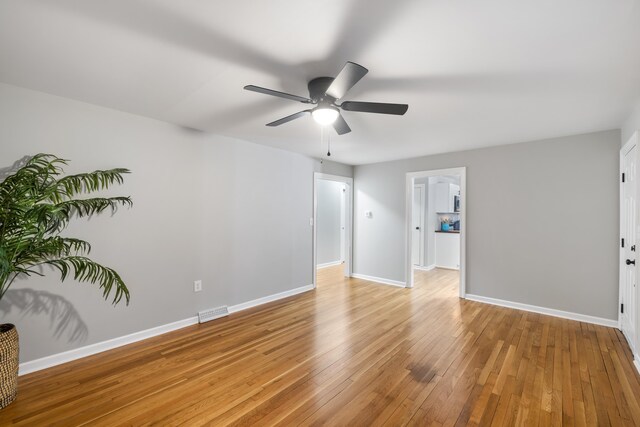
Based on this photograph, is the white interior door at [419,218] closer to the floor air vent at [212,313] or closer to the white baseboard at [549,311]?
the white baseboard at [549,311]

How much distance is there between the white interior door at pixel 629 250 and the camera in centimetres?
275

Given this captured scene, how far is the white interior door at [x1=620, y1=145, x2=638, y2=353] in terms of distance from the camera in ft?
9.01

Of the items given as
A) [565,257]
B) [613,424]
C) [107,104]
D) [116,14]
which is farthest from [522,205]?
[107,104]

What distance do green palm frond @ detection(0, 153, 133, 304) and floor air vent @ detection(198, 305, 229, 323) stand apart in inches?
37.1

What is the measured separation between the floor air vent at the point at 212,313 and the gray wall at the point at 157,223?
9 centimetres

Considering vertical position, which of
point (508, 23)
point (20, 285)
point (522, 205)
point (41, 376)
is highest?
point (508, 23)

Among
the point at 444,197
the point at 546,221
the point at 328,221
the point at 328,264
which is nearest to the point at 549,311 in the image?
the point at 546,221

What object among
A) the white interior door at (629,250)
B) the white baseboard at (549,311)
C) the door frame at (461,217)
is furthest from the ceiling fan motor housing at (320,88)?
the white baseboard at (549,311)

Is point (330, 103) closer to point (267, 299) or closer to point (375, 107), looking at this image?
point (375, 107)

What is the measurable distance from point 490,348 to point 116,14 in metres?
3.97

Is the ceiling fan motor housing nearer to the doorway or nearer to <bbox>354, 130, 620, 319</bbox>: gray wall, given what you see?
the doorway

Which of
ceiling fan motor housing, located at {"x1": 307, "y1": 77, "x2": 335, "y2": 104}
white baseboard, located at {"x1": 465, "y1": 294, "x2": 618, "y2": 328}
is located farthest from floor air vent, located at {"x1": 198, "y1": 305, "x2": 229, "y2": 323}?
white baseboard, located at {"x1": 465, "y1": 294, "x2": 618, "y2": 328}

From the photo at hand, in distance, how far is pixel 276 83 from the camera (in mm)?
2275

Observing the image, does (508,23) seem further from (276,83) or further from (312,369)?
(312,369)
